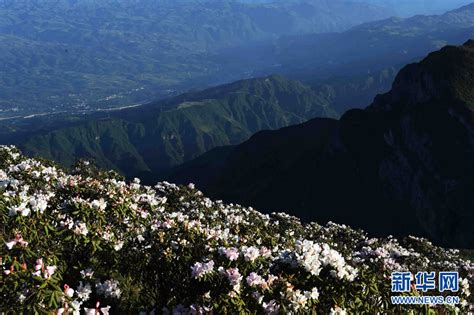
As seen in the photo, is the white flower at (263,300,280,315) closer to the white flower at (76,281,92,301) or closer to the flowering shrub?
the flowering shrub

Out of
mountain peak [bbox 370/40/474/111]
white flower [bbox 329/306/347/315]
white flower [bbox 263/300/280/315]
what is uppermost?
white flower [bbox 263/300/280/315]

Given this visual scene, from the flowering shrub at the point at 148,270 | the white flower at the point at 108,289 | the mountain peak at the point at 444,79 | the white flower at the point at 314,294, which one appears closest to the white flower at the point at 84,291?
the flowering shrub at the point at 148,270

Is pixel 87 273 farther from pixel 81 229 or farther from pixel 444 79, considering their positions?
pixel 444 79

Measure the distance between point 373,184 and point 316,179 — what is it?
2221 cm

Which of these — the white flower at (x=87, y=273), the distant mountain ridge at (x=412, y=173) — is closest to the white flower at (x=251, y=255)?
the white flower at (x=87, y=273)

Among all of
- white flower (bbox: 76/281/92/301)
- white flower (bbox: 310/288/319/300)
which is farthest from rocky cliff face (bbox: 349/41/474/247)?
white flower (bbox: 76/281/92/301)

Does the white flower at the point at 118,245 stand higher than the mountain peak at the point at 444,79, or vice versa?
the white flower at the point at 118,245

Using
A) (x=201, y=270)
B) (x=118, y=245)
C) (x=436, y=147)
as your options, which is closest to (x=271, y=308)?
(x=201, y=270)

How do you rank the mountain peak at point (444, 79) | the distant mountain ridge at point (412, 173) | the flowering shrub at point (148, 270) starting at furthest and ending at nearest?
the mountain peak at point (444, 79) < the distant mountain ridge at point (412, 173) < the flowering shrub at point (148, 270)

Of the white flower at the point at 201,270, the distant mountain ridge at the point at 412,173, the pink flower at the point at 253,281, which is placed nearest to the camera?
the pink flower at the point at 253,281

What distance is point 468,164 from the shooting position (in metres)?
151

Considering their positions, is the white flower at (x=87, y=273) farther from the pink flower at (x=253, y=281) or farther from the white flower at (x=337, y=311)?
the white flower at (x=337, y=311)

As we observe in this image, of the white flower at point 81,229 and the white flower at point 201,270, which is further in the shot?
the white flower at point 81,229

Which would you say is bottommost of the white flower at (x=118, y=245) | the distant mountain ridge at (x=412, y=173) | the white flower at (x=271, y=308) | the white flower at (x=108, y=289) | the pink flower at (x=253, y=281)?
the distant mountain ridge at (x=412, y=173)
